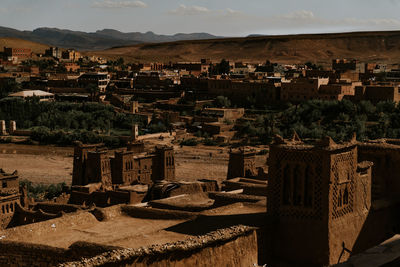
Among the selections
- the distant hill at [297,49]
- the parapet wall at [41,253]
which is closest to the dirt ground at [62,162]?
the parapet wall at [41,253]

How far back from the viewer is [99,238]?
41.8ft

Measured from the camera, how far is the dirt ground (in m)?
33.8

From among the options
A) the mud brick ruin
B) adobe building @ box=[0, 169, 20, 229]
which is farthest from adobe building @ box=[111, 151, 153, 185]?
the mud brick ruin

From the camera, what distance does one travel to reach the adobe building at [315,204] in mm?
11906

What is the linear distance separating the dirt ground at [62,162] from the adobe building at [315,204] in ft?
60.6

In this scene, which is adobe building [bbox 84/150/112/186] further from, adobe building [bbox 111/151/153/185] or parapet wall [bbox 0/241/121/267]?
parapet wall [bbox 0/241/121/267]

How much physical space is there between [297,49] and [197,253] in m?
109

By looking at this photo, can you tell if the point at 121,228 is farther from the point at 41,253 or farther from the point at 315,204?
the point at 315,204

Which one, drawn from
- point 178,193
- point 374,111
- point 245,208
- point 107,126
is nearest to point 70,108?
point 107,126

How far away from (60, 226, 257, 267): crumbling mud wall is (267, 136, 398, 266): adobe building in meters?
1.59

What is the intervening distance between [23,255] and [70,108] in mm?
45422

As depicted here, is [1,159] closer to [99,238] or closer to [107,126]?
[107,126]

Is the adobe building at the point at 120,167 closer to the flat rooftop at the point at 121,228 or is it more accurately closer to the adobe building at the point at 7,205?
the adobe building at the point at 7,205

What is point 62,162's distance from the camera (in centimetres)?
3919
